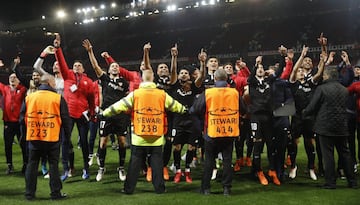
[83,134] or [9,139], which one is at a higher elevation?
[83,134]

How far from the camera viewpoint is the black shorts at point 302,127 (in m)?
7.19

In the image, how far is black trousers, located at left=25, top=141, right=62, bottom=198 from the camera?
573 centimetres

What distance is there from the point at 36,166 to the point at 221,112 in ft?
9.25

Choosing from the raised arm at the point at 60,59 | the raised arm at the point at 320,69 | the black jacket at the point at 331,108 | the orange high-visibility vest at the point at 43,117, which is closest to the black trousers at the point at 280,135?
the black jacket at the point at 331,108

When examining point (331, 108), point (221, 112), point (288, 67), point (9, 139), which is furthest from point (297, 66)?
point (9, 139)

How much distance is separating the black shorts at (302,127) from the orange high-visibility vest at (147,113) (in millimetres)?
2772

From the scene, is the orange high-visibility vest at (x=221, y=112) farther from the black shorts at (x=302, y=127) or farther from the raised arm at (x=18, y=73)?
the raised arm at (x=18, y=73)

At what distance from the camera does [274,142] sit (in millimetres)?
6914

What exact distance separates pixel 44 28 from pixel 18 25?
2.76m

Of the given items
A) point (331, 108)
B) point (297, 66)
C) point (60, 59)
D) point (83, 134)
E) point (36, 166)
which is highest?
point (60, 59)

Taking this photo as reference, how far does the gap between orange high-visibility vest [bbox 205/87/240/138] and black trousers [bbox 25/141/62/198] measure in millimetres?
2322

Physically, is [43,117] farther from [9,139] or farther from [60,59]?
[9,139]

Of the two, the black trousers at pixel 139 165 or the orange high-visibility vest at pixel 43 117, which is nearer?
the orange high-visibility vest at pixel 43 117

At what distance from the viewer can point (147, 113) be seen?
588 cm
